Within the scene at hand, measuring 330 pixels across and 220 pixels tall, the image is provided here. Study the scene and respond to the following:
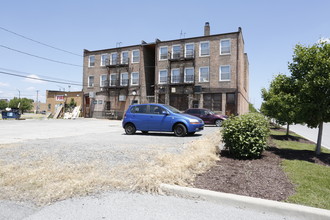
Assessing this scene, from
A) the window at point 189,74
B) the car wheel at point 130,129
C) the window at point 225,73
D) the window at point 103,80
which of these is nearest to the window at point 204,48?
the window at point 189,74

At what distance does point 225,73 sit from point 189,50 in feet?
18.6

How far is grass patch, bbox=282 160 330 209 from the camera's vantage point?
329 cm

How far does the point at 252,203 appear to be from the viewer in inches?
127

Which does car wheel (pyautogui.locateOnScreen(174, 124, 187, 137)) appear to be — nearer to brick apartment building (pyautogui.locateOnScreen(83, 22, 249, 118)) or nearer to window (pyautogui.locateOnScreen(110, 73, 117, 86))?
brick apartment building (pyautogui.locateOnScreen(83, 22, 249, 118))

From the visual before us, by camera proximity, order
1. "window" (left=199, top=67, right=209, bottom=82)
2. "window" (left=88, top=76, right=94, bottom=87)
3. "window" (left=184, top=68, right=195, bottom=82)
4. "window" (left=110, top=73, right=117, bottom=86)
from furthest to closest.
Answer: "window" (left=88, top=76, right=94, bottom=87), "window" (left=110, top=73, right=117, bottom=86), "window" (left=184, top=68, right=195, bottom=82), "window" (left=199, top=67, right=209, bottom=82)

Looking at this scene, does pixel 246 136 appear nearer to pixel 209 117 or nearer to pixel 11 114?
pixel 209 117

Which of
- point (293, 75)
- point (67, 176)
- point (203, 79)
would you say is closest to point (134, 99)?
point (203, 79)

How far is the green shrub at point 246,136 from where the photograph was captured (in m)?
5.93

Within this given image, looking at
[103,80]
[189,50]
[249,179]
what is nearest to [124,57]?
[103,80]

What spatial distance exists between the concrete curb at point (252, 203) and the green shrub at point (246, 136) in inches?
109

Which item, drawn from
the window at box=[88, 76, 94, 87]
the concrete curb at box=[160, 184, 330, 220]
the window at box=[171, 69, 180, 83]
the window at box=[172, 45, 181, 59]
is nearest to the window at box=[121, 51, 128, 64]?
the window at box=[88, 76, 94, 87]

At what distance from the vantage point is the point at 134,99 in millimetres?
32656

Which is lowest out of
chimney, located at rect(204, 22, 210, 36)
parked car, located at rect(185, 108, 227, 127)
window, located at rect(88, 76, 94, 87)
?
parked car, located at rect(185, 108, 227, 127)

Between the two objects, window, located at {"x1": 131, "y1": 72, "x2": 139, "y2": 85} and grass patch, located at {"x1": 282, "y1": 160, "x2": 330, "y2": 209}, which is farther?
window, located at {"x1": 131, "y1": 72, "x2": 139, "y2": 85}
